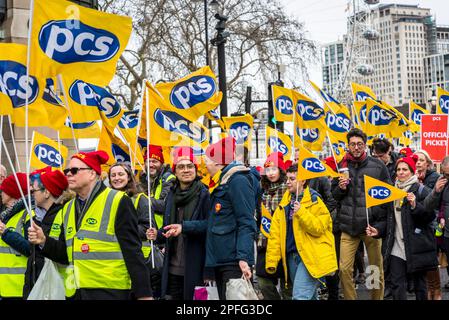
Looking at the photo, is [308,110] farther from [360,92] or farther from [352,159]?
[360,92]

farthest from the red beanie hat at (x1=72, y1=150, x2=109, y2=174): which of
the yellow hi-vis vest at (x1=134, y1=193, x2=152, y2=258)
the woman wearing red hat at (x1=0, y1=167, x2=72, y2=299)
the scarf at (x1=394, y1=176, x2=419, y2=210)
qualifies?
the scarf at (x1=394, y1=176, x2=419, y2=210)

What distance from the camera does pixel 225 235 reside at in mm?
6395

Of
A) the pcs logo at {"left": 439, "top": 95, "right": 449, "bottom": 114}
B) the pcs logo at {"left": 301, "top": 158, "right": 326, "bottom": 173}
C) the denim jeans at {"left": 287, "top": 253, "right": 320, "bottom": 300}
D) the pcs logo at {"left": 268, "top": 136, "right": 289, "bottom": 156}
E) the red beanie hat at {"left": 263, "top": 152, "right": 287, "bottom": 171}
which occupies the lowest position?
the denim jeans at {"left": 287, "top": 253, "right": 320, "bottom": 300}

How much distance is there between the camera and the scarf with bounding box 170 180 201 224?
269 inches

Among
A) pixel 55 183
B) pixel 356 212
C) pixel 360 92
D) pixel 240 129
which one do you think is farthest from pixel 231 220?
pixel 360 92

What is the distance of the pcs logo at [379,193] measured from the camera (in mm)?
8106

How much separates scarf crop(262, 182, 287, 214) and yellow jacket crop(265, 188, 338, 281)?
0.72 meters

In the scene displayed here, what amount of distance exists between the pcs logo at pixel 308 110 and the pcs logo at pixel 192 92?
243cm

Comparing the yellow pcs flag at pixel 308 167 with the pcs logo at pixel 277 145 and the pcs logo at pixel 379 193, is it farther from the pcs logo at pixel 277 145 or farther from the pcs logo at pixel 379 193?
the pcs logo at pixel 277 145

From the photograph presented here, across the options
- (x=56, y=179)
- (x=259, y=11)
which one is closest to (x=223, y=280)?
(x=56, y=179)

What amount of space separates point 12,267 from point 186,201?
154cm

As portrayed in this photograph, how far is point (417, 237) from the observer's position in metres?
8.01

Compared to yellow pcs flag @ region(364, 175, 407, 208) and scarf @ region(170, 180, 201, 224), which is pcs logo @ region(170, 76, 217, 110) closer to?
yellow pcs flag @ region(364, 175, 407, 208)
